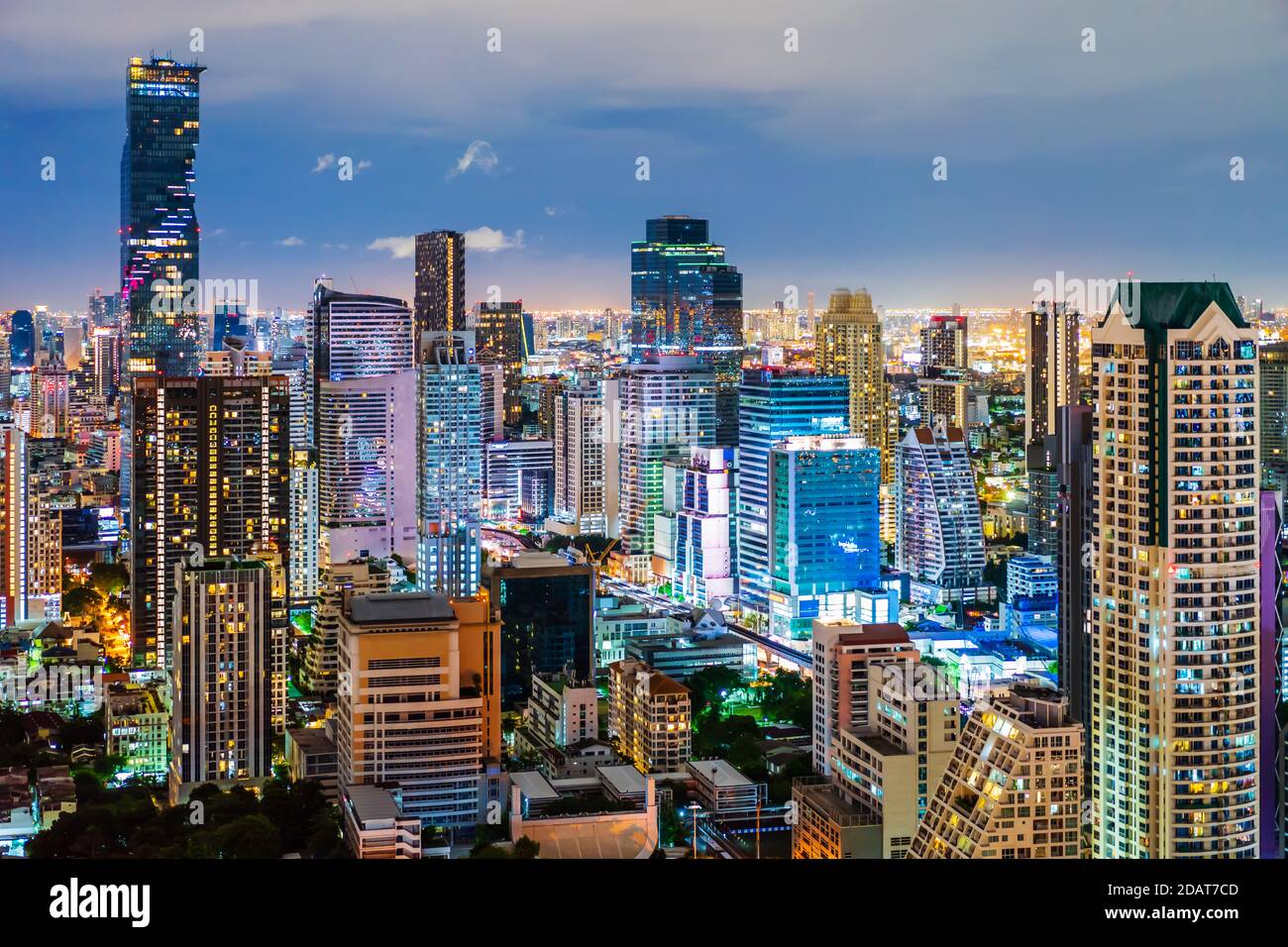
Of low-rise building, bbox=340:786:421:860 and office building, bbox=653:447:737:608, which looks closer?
low-rise building, bbox=340:786:421:860

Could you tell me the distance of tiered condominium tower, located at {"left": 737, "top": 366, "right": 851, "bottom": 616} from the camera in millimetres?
13641

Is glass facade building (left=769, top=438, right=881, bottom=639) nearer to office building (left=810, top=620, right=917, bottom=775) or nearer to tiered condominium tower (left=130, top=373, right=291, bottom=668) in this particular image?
tiered condominium tower (left=130, top=373, right=291, bottom=668)

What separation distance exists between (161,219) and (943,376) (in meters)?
8.19

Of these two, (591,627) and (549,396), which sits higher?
(549,396)

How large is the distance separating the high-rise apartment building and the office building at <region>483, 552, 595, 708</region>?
2286 mm

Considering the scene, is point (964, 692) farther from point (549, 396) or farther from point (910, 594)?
point (549, 396)

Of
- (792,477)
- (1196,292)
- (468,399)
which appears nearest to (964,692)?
(1196,292)

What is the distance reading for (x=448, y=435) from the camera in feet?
51.9

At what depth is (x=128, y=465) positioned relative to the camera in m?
12.1

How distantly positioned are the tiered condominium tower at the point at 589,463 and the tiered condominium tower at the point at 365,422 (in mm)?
1726

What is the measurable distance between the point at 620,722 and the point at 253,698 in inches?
78.3

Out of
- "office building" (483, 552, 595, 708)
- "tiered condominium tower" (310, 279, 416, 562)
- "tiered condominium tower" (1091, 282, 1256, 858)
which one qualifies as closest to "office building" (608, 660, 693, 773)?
"office building" (483, 552, 595, 708)

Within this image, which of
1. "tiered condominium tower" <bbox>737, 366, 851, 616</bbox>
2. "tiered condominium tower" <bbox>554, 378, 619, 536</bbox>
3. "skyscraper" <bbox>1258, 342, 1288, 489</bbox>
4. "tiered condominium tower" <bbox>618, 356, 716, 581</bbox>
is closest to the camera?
"skyscraper" <bbox>1258, 342, 1288, 489</bbox>

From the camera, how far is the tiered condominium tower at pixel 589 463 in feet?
52.6
